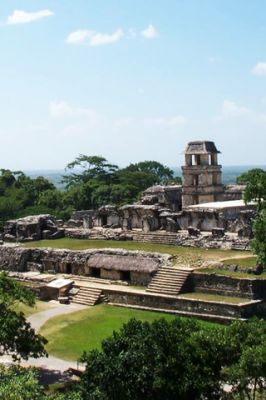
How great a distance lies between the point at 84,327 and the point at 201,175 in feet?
79.4

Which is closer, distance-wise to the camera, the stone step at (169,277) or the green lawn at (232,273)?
the green lawn at (232,273)

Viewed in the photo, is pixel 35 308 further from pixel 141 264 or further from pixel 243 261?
pixel 243 261

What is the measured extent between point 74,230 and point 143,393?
2419 cm

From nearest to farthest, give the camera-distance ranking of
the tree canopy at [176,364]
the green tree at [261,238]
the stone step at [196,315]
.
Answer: the tree canopy at [176,364] < the green tree at [261,238] < the stone step at [196,315]

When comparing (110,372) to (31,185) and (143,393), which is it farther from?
(31,185)

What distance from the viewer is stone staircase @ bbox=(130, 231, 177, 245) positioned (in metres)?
33.2

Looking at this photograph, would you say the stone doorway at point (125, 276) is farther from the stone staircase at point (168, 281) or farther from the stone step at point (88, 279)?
the stone staircase at point (168, 281)

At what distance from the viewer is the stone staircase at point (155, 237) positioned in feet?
109

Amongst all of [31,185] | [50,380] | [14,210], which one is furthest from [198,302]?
[31,185]

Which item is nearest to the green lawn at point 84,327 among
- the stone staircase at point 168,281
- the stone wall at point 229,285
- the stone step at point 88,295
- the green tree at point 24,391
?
the stone step at point 88,295

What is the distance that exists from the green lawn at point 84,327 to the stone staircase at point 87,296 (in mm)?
594

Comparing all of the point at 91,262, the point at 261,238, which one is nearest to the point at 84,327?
the point at 91,262

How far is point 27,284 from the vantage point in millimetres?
30953

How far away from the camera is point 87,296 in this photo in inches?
1112
